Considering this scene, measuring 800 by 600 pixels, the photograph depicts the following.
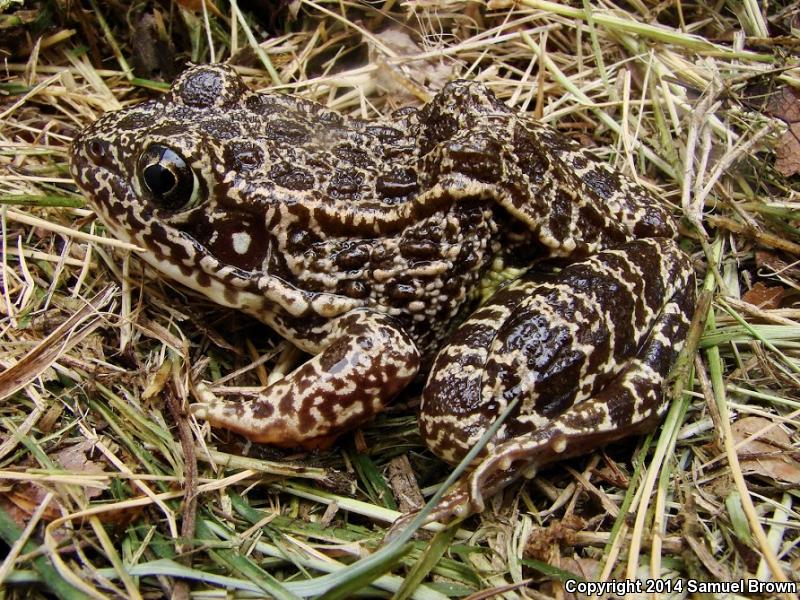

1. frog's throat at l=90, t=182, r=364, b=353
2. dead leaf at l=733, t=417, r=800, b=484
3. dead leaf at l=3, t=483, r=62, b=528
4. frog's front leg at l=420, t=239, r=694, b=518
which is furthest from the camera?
frog's throat at l=90, t=182, r=364, b=353

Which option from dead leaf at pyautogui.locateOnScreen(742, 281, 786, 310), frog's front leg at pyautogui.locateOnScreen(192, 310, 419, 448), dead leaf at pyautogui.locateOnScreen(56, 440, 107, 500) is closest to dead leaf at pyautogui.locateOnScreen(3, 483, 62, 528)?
dead leaf at pyautogui.locateOnScreen(56, 440, 107, 500)

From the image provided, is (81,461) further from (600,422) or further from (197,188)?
(600,422)

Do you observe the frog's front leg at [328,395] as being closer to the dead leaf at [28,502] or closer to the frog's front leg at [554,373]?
the frog's front leg at [554,373]

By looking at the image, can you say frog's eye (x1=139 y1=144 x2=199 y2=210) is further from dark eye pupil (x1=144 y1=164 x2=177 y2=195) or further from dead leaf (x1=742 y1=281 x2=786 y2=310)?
dead leaf (x1=742 y1=281 x2=786 y2=310)

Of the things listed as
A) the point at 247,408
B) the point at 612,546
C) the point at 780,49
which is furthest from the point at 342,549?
the point at 780,49

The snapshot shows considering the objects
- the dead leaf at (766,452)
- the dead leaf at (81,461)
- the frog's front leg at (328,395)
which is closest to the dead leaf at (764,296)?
the dead leaf at (766,452)

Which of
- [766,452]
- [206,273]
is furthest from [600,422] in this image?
[206,273]
